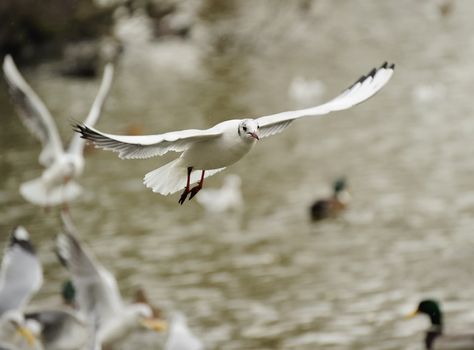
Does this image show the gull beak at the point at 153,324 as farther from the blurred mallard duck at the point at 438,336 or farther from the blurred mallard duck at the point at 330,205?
the blurred mallard duck at the point at 330,205

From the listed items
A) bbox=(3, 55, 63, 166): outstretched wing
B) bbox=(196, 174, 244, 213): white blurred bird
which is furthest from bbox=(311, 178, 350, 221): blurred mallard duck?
bbox=(3, 55, 63, 166): outstretched wing

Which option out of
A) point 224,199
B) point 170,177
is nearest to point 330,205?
point 224,199

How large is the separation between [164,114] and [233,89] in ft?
8.23

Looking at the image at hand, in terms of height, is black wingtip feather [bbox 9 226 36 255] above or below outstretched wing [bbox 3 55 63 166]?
below

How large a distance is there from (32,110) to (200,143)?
19.2ft

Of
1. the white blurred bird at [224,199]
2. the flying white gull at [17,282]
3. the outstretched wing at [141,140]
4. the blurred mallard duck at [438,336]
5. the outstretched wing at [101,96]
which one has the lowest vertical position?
the outstretched wing at [141,140]

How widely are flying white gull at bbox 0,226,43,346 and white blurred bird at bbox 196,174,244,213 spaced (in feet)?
16.6

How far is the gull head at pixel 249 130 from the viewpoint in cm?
449

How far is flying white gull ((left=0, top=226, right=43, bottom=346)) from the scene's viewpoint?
898 centimetres

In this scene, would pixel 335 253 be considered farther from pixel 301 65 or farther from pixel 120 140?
pixel 301 65

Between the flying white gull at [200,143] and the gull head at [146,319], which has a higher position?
the gull head at [146,319]

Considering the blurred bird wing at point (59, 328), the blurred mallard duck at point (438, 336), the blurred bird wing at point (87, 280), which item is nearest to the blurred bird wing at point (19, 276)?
the blurred bird wing at point (59, 328)

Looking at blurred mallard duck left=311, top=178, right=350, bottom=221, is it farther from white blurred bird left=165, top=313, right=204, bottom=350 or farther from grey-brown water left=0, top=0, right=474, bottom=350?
white blurred bird left=165, top=313, right=204, bottom=350

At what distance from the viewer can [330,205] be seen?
13.9 meters
